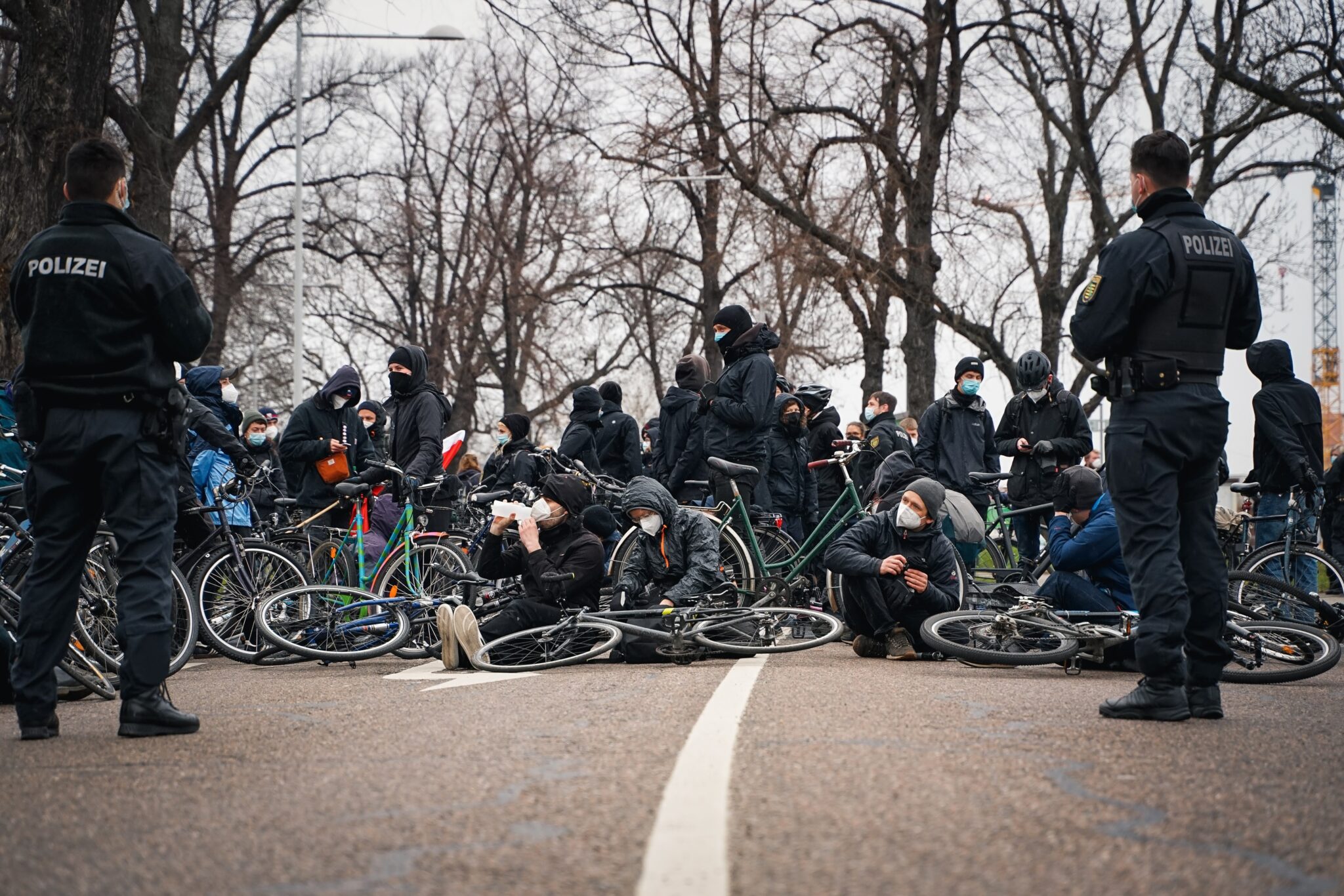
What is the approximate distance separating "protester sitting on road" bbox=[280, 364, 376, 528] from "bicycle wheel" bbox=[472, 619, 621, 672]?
297 centimetres

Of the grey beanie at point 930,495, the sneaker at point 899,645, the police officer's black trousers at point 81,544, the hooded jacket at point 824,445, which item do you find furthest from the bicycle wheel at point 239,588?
the hooded jacket at point 824,445

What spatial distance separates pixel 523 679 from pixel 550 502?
1743 mm

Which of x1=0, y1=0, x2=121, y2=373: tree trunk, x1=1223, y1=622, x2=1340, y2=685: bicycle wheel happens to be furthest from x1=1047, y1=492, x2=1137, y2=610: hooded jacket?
x1=0, y1=0, x2=121, y2=373: tree trunk

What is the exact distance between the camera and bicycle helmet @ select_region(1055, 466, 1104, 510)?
9.04 meters

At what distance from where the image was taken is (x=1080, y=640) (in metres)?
8.52

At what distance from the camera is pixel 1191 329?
622 centimetres

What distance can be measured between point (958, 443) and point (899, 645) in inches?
135

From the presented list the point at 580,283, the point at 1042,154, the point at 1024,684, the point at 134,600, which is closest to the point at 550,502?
the point at 1024,684

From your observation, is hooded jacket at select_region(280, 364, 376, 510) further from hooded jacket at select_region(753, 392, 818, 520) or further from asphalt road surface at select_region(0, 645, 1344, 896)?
asphalt road surface at select_region(0, 645, 1344, 896)

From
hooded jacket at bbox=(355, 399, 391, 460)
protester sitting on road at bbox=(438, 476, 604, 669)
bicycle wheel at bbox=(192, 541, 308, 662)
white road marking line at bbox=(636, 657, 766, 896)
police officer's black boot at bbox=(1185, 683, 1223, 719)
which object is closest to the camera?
white road marking line at bbox=(636, 657, 766, 896)

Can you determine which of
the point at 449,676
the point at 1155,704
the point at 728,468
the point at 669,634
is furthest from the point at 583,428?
the point at 1155,704

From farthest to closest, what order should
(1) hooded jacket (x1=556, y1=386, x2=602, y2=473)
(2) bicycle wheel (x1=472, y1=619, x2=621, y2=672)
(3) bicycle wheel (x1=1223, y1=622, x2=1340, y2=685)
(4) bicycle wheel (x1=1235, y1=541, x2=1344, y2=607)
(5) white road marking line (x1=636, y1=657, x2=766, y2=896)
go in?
(1) hooded jacket (x1=556, y1=386, x2=602, y2=473), (4) bicycle wheel (x1=1235, y1=541, x2=1344, y2=607), (2) bicycle wheel (x1=472, y1=619, x2=621, y2=672), (3) bicycle wheel (x1=1223, y1=622, x2=1340, y2=685), (5) white road marking line (x1=636, y1=657, x2=766, y2=896)

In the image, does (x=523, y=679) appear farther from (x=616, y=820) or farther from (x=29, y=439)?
(x=616, y=820)

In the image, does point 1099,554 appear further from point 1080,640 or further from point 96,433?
point 96,433
